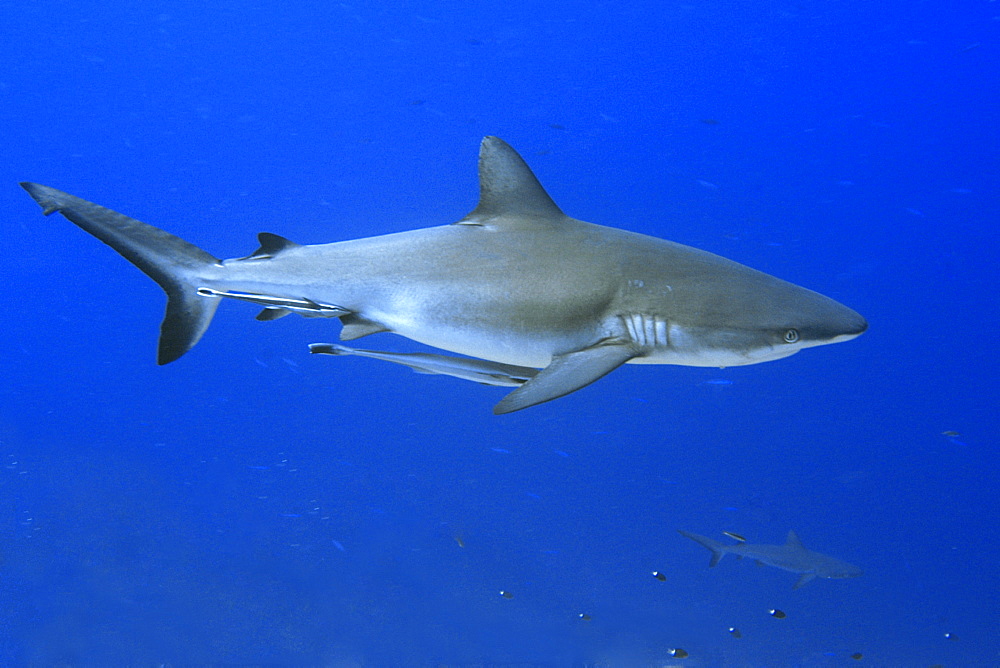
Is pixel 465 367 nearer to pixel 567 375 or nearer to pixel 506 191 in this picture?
pixel 567 375

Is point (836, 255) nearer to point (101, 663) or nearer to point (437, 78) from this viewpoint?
point (437, 78)

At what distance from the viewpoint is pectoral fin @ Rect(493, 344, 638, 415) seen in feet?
5.59

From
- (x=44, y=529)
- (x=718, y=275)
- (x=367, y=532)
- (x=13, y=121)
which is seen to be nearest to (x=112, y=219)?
(x=718, y=275)

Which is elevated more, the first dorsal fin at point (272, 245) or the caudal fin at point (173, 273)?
the first dorsal fin at point (272, 245)

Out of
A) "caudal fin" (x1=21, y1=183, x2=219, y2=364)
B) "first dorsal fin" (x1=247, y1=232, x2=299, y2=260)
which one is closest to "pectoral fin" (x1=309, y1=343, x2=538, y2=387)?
"first dorsal fin" (x1=247, y1=232, x2=299, y2=260)

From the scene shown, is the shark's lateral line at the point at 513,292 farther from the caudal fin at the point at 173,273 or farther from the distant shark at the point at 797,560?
the distant shark at the point at 797,560

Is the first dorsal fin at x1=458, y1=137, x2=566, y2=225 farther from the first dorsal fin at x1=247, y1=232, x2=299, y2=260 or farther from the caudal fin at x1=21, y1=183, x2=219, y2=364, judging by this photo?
the caudal fin at x1=21, y1=183, x2=219, y2=364

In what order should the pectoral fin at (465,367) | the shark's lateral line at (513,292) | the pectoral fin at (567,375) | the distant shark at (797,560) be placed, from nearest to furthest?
the pectoral fin at (567,375) → the shark's lateral line at (513,292) → the pectoral fin at (465,367) → the distant shark at (797,560)

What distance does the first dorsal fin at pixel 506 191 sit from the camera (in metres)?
2.22

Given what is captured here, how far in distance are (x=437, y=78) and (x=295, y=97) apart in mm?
1911

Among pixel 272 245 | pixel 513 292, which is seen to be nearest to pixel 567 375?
pixel 513 292

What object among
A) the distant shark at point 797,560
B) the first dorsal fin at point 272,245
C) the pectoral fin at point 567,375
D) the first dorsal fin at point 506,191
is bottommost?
the distant shark at point 797,560

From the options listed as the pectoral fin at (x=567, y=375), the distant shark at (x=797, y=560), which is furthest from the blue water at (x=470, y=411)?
the pectoral fin at (x=567, y=375)

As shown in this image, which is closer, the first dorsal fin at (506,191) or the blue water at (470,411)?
the first dorsal fin at (506,191)
